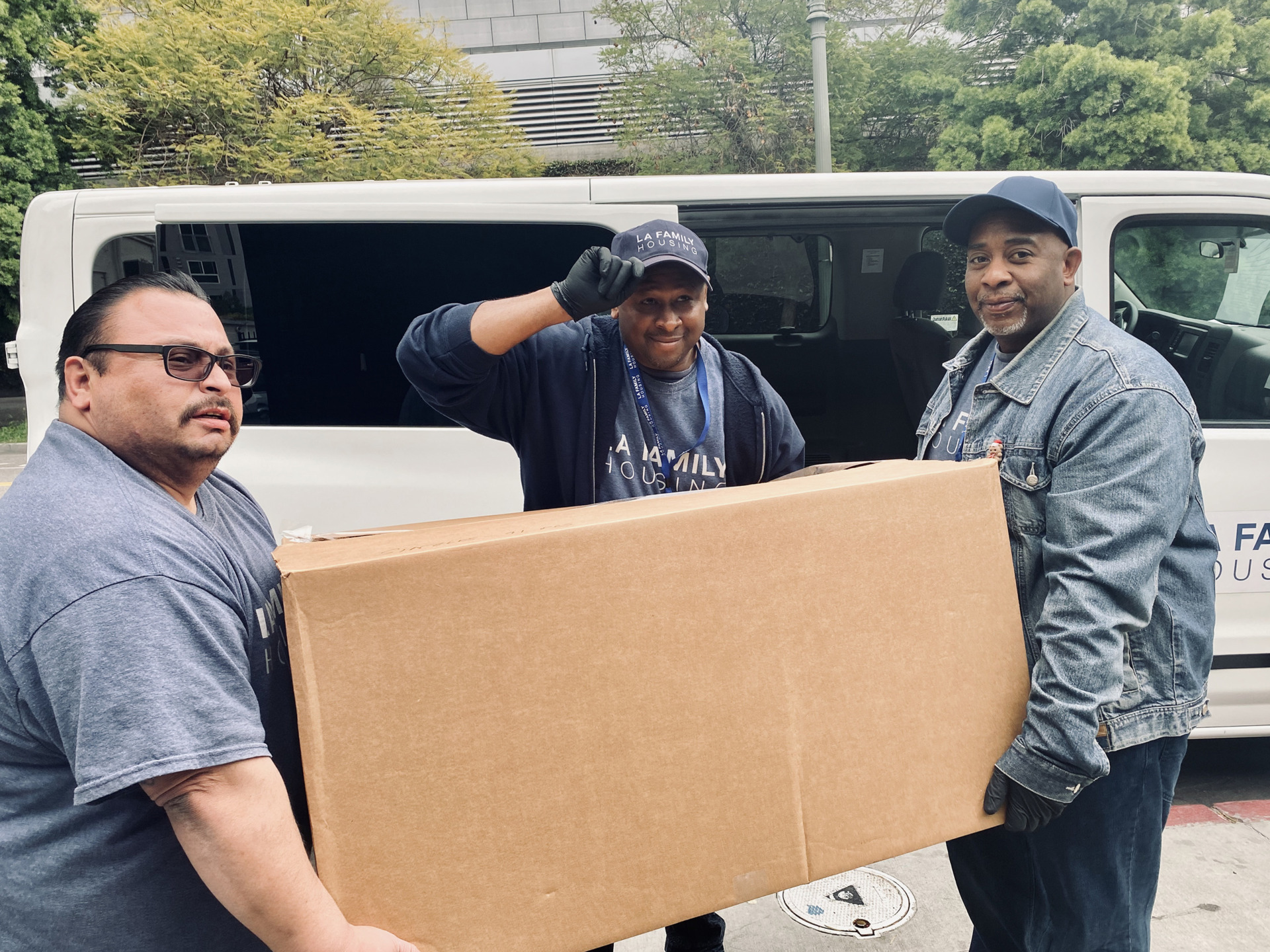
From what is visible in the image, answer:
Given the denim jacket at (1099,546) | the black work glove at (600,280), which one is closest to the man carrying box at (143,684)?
the black work glove at (600,280)

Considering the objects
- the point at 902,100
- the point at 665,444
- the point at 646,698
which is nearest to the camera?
the point at 646,698

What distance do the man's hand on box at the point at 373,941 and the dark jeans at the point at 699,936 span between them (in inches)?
47.4

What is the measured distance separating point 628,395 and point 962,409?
0.70m

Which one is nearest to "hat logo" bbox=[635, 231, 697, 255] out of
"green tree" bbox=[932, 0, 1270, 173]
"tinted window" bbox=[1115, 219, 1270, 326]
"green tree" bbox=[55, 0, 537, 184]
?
"tinted window" bbox=[1115, 219, 1270, 326]

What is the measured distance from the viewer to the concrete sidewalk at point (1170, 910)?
2.20m

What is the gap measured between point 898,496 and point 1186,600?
62 cm

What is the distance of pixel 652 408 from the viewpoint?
5.83 ft

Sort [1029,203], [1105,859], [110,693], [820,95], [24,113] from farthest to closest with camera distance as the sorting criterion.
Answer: [24,113]
[820,95]
[1029,203]
[1105,859]
[110,693]

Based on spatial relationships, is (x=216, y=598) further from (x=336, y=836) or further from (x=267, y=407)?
(x=267, y=407)

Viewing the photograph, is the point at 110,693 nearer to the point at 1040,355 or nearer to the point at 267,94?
the point at 1040,355

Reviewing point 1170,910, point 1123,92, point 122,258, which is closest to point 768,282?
point 122,258

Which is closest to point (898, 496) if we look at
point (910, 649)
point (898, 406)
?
point (910, 649)

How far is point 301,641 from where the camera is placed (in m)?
0.95

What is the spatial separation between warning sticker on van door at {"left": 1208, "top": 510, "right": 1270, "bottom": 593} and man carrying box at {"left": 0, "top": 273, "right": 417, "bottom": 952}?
9.02 feet
